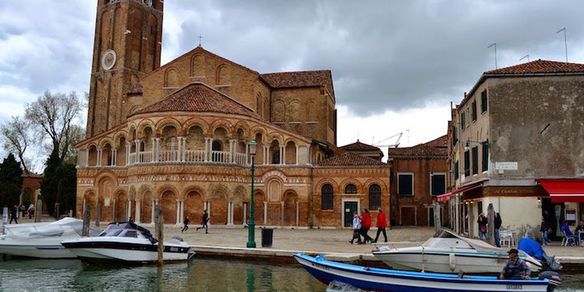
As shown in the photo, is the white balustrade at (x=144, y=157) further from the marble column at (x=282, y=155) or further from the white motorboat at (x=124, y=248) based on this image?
the white motorboat at (x=124, y=248)

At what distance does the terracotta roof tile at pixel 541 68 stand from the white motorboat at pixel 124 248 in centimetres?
1413

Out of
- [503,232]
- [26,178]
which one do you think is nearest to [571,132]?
[503,232]

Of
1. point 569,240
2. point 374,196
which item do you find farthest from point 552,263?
point 374,196

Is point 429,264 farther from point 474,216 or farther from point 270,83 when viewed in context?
point 270,83

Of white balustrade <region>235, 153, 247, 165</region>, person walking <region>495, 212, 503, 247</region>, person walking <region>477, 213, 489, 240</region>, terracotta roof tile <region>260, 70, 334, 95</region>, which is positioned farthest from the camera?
terracotta roof tile <region>260, 70, 334, 95</region>

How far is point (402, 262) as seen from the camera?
15570 mm

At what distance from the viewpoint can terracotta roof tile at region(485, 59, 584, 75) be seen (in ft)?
71.3

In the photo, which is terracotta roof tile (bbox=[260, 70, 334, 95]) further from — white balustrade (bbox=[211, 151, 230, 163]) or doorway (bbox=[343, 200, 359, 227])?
doorway (bbox=[343, 200, 359, 227])

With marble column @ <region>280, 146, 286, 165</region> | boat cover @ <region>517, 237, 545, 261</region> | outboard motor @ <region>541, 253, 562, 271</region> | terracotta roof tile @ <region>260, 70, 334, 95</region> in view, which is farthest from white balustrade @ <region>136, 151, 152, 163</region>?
outboard motor @ <region>541, 253, 562, 271</region>

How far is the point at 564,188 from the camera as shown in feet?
67.5

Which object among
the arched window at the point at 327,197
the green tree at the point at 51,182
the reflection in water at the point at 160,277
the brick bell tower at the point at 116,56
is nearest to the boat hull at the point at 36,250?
the reflection in water at the point at 160,277

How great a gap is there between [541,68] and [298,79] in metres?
23.4

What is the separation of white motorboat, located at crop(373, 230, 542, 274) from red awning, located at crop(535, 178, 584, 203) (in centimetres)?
608

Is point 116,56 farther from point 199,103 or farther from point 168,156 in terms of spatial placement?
point 168,156
